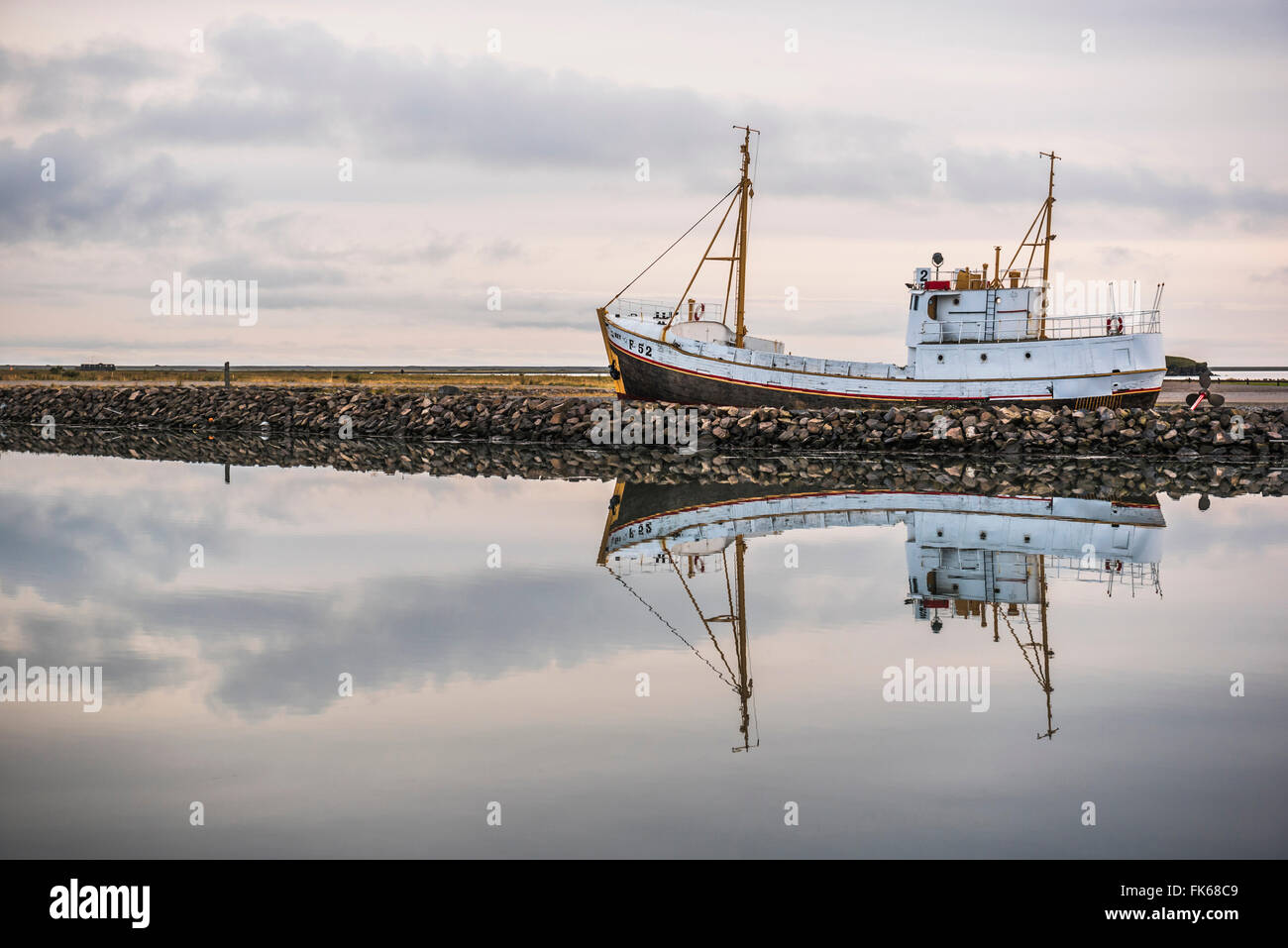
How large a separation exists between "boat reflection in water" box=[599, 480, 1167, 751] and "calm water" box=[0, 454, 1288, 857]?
0.35 feet

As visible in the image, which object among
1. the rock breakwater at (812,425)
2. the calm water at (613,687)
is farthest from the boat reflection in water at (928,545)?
the rock breakwater at (812,425)

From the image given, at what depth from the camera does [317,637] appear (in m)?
12.3

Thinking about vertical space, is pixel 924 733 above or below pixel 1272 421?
below

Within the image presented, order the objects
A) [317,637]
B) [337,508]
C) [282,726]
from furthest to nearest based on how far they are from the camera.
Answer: [337,508] → [317,637] → [282,726]

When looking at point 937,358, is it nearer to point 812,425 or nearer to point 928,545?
point 812,425

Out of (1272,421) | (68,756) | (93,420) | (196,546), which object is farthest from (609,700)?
(93,420)

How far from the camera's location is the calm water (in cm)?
720

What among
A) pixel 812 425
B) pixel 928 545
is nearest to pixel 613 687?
pixel 928 545

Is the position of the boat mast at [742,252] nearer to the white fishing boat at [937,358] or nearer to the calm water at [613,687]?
the white fishing boat at [937,358]

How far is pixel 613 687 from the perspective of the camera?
10.3 meters

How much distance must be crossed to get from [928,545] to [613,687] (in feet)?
31.8

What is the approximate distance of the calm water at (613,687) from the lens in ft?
23.6
